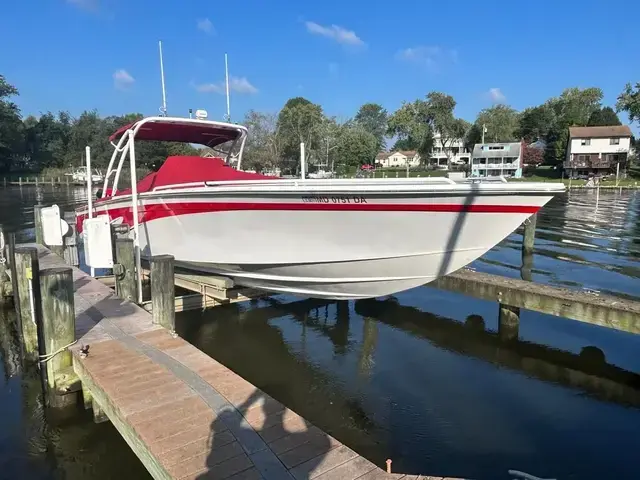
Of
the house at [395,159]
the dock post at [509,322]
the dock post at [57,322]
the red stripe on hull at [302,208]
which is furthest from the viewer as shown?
the house at [395,159]

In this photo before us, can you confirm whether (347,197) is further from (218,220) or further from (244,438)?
(244,438)

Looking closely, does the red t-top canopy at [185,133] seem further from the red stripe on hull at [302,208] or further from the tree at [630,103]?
the tree at [630,103]

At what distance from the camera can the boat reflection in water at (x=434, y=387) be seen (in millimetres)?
4891

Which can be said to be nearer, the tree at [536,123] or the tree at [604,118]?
the tree at [604,118]

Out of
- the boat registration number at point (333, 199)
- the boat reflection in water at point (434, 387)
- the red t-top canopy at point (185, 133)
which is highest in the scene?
the red t-top canopy at point (185, 133)

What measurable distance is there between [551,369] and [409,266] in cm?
272

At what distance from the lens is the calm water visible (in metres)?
4.82

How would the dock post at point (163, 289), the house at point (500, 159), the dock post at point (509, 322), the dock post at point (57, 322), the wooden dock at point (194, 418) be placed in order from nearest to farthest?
the wooden dock at point (194, 418) < the dock post at point (57, 322) < the dock post at point (163, 289) < the dock post at point (509, 322) < the house at point (500, 159)

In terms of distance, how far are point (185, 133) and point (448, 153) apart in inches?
3057

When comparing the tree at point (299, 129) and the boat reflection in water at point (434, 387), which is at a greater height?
the tree at point (299, 129)

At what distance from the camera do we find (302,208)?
6.12m

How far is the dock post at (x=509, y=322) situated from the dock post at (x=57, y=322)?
6.24 meters

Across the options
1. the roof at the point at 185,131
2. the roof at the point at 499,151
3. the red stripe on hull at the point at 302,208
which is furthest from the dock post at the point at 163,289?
the roof at the point at 499,151

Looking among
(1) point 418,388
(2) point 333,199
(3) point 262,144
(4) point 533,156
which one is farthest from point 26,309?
(4) point 533,156
